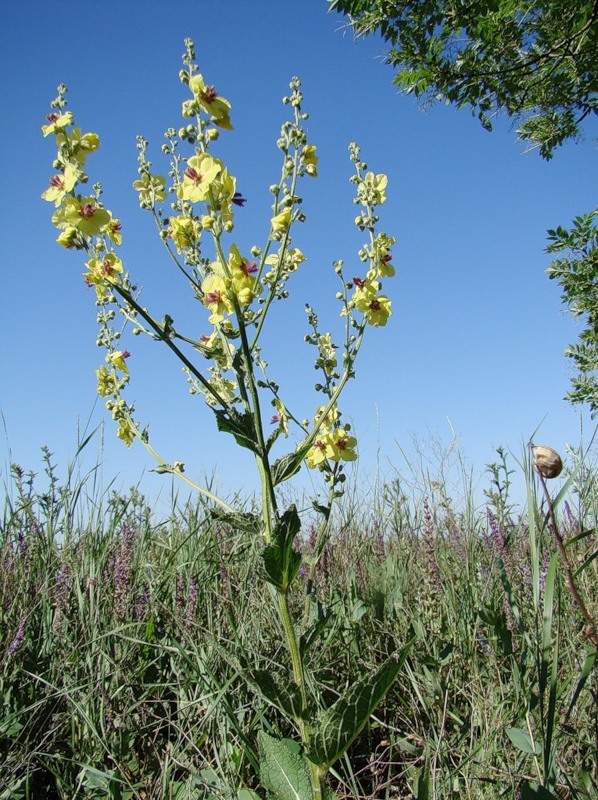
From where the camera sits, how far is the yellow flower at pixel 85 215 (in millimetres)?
1639

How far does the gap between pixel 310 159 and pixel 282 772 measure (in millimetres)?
1672

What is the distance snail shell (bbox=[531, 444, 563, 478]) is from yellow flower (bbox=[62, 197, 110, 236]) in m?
1.40

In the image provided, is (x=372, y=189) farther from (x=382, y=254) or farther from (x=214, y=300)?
(x=214, y=300)

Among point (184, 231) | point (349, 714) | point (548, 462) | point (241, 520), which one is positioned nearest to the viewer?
point (548, 462)

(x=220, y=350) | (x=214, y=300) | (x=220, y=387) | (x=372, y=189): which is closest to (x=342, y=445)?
(x=220, y=387)

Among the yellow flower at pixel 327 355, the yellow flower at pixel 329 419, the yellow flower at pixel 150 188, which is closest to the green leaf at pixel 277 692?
the yellow flower at pixel 329 419

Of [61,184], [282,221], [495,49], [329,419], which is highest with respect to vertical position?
[495,49]

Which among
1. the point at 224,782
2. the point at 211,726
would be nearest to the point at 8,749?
the point at 211,726

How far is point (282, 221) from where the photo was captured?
5.37 feet

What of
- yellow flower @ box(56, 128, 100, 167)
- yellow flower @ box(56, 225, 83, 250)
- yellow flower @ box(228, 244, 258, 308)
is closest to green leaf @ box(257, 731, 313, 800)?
yellow flower @ box(228, 244, 258, 308)

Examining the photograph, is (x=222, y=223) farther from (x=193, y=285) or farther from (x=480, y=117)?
(x=480, y=117)

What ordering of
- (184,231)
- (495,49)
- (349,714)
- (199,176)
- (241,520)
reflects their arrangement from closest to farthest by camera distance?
1. (349,714)
2. (241,520)
3. (199,176)
4. (184,231)
5. (495,49)

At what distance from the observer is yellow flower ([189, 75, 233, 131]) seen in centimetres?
163

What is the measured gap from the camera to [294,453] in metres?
1.54
